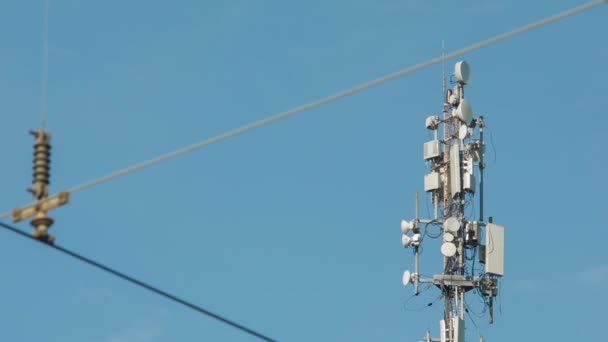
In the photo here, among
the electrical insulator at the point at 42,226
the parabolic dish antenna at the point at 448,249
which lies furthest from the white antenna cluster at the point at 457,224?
the electrical insulator at the point at 42,226

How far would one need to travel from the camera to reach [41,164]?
43031 mm

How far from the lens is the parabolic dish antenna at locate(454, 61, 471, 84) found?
8625 centimetres

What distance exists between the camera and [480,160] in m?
84.8

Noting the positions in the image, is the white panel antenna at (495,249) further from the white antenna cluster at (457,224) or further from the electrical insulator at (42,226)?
the electrical insulator at (42,226)

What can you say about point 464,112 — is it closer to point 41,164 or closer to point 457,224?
point 457,224

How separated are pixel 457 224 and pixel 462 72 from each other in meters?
5.45

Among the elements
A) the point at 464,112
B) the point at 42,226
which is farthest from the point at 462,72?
the point at 42,226

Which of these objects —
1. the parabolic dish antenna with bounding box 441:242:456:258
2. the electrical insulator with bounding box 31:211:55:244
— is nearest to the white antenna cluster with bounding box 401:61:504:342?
the parabolic dish antenna with bounding box 441:242:456:258

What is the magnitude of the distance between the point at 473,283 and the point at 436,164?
415cm

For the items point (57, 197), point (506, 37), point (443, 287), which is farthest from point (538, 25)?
point (443, 287)

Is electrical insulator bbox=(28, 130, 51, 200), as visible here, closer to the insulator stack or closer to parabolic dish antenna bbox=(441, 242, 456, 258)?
the insulator stack

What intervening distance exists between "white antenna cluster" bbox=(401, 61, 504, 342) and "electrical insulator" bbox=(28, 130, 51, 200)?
4073cm

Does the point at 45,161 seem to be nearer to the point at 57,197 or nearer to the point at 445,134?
the point at 57,197

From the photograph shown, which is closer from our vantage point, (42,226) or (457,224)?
(42,226)
